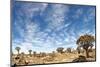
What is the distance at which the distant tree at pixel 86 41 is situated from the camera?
2639 mm

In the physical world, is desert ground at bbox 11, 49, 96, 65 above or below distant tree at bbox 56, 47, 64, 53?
below

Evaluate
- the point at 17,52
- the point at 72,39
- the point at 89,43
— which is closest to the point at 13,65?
the point at 17,52

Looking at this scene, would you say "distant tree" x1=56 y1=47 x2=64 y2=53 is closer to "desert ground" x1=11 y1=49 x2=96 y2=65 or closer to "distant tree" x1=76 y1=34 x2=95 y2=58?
"desert ground" x1=11 y1=49 x2=96 y2=65

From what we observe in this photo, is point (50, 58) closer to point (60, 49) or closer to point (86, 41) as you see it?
point (60, 49)

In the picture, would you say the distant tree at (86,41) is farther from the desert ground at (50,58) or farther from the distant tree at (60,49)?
the distant tree at (60,49)

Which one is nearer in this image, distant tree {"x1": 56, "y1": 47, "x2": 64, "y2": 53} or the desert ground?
the desert ground

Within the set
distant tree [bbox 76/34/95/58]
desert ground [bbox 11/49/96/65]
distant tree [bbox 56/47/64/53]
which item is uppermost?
distant tree [bbox 76/34/95/58]

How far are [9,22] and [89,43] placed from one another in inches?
39.3

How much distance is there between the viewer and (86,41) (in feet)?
8.75

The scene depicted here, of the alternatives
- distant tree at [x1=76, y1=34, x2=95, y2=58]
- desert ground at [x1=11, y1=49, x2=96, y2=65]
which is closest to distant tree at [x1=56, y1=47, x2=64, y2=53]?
desert ground at [x1=11, y1=49, x2=96, y2=65]

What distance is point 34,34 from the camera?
2.48m

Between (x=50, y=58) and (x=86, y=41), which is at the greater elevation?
(x=86, y=41)

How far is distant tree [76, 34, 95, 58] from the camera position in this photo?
8.66 ft

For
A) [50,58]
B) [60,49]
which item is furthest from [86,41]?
[50,58]
